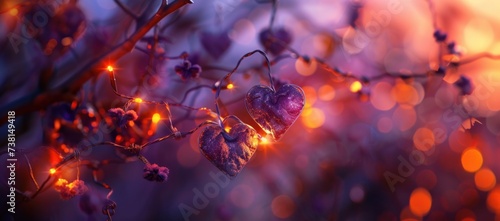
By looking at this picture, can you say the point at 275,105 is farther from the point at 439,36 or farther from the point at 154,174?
the point at 439,36

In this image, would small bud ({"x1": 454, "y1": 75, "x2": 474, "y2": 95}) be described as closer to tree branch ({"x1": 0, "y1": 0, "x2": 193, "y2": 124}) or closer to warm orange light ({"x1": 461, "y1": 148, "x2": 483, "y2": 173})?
tree branch ({"x1": 0, "y1": 0, "x2": 193, "y2": 124})

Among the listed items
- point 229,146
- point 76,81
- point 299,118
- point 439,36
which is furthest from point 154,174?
point 299,118

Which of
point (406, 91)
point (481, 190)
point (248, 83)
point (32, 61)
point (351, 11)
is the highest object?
point (351, 11)

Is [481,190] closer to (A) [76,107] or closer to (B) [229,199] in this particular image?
(B) [229,199]

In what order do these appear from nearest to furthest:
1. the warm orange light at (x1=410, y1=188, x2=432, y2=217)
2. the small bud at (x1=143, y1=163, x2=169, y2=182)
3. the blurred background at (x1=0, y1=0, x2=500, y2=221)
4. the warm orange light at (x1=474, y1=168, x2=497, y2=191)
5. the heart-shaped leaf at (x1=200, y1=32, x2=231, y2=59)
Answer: the small bud at (x1=143, y1=163, x2=169, y2=182)
the blurred background at (x1=0, y1=0, x2=500, y2=221)
the heart-shaped leaf at (x1=200, y1=32, x2=231, y2=59)
the warm orange light at (x1=410, y1=188, x2=432, y2=217)
the warm orange light at (x1=474, y1=168, x2=497, y2=191)

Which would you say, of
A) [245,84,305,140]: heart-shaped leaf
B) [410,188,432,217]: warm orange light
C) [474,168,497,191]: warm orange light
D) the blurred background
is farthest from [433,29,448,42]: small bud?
[474,168,497,191]: warm orange light

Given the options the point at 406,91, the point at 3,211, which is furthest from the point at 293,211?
the point at 3,211

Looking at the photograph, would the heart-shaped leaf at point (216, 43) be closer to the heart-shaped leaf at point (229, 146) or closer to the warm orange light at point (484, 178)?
the heart-shaped leaf at point (229, 146)

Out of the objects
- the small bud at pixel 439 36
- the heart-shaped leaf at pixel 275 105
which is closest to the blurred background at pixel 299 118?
the small bud at pixel 439 36
